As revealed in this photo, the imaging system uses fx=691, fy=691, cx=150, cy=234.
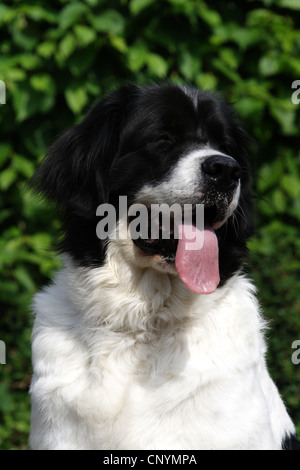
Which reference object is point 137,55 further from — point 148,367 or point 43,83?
point 148,367

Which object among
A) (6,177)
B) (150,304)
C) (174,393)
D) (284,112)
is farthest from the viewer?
(284,112)

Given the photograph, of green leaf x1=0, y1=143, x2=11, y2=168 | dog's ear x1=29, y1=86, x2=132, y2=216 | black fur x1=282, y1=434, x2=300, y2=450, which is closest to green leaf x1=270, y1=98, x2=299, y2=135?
green leaf x1=0, y1=143, x2=11, y2=168

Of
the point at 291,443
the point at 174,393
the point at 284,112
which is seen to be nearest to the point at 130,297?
the point at 174,393

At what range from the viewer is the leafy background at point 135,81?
186 inches

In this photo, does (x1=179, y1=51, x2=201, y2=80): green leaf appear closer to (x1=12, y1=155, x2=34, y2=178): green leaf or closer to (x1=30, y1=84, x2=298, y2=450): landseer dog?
(x1=12, y1=155, x2=34, y2=178): green leaf

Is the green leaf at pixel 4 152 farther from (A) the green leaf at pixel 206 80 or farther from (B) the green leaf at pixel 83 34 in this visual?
(A) the green leaf at pixel 206 80

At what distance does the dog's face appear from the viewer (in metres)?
2.89

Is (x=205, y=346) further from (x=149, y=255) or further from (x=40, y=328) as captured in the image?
(x=40, y=328)

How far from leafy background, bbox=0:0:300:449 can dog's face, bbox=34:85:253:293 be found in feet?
5.18

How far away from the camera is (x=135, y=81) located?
4.96 m

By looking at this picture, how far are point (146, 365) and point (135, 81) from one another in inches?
105

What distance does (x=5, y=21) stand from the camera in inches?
188

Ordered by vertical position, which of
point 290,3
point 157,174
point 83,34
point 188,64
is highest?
point 290,3

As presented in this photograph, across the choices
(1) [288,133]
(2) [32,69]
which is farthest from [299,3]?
(2) [32,69]
